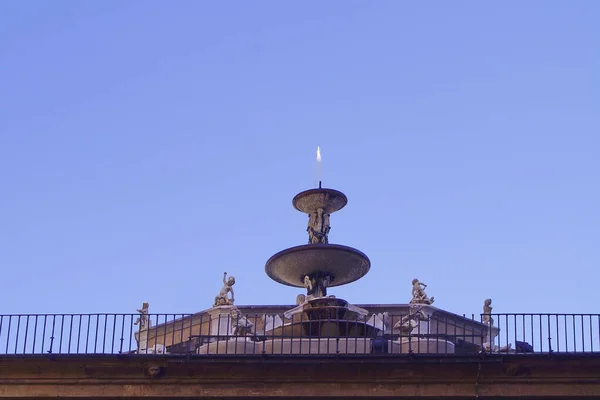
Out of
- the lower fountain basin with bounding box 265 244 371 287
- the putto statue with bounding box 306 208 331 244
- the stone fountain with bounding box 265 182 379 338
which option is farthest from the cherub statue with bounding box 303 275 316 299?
the putto statue with bounding box 306 208 331 244

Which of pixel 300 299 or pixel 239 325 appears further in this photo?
pixel 300 299

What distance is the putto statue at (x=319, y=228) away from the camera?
2770cm

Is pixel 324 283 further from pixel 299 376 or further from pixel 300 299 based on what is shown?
pixel 299 376

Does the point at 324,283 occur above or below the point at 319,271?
below

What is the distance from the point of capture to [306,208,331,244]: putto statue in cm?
2770

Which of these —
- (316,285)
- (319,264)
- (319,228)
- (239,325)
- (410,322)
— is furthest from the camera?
(319,228)

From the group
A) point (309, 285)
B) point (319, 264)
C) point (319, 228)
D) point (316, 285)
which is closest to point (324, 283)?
point (316, 285)

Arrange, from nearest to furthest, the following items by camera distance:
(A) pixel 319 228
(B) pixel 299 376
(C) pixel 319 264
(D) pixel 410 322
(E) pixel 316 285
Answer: (B) pixel 299 376 → (D) pixel 410 322 → (C) pixel 319 264 → (E) pixel 316 285 → (A) pixel 319 228

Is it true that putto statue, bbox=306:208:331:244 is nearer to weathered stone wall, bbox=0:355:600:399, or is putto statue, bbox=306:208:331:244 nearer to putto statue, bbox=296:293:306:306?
putto statue, bbox=296:293:306:306

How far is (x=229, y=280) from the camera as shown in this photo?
1019 inches

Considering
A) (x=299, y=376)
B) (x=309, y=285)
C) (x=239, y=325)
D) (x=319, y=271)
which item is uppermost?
(x=319, y=271)

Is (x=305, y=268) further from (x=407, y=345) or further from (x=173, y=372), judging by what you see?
(x=173, y=372)

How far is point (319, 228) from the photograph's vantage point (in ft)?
90.8

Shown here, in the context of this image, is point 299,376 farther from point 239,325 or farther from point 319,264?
point 319,264
